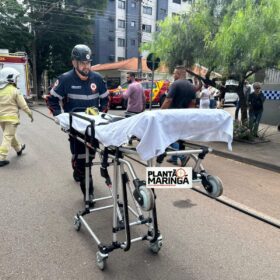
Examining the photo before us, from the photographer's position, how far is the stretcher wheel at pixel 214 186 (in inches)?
104

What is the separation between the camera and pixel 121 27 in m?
45.7

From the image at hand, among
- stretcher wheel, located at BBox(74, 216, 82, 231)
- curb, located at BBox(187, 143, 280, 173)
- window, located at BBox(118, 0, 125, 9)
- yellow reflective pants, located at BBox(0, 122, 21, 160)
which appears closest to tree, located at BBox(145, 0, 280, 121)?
curb, located at BBox(187, 143, 280, 173)

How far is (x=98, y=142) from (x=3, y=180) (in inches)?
131

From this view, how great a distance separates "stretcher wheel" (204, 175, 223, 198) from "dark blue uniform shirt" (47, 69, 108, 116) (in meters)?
2.11

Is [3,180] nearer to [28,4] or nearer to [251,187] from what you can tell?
[251,187]

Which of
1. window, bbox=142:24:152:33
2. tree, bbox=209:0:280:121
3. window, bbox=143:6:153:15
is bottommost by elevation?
tree, bbox=209:0:280:121

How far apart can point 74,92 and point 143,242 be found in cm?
216

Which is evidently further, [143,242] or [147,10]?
[147,10]

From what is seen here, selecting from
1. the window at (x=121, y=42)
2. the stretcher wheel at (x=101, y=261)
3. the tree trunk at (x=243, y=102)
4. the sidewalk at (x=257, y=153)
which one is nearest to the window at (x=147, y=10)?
the window at (x=121, y=42)

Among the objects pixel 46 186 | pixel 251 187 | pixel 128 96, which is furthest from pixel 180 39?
pixel 46 186

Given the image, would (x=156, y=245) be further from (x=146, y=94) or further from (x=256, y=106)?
(x=146, y=94)

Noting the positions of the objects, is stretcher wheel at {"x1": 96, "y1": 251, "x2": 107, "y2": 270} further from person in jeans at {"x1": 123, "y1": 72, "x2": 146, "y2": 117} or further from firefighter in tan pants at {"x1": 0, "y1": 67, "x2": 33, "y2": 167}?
person in jeans at {"x1": 123, "y1": 72, "x2": 146, "y2": 117}

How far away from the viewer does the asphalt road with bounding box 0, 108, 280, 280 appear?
295 cm

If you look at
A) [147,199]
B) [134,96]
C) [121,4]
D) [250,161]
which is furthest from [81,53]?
[121,4]
